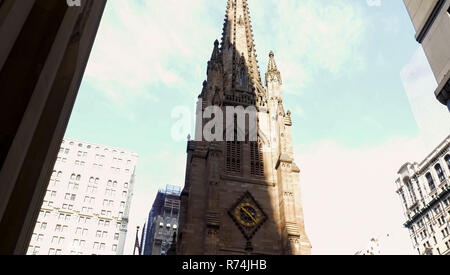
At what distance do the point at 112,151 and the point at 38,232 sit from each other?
75.6 feet

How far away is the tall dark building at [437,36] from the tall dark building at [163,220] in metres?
76.0

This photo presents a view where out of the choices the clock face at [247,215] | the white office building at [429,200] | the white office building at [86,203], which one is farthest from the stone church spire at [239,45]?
the white office building at [429,200]

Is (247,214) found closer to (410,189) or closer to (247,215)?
(247,215)

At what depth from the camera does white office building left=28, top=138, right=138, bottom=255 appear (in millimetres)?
69444

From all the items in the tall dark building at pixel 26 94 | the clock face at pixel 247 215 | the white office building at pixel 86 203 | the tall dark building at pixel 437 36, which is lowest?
the tall dark building at pixel 26 94

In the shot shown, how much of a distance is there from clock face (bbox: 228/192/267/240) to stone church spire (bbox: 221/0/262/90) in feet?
55.0

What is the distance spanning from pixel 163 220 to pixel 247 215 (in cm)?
6231

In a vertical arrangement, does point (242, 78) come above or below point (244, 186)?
above

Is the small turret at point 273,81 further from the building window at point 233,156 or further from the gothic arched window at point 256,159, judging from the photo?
the building window at point 233,156

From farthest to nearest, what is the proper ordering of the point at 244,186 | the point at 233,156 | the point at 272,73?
the point at 272,73 → the point at 233,156 → the point at 244,186

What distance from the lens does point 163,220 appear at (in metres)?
93.8

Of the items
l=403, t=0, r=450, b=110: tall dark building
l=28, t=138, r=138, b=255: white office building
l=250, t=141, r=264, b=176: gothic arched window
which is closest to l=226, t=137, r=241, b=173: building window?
l=250, t=141, r=264, b=176: gothic arched window

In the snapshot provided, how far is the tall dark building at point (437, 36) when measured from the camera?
39.9ft

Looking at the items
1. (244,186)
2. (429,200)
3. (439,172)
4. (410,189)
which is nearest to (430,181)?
(429,200)
